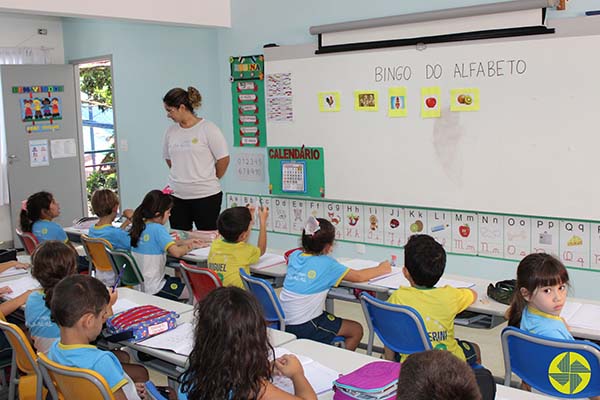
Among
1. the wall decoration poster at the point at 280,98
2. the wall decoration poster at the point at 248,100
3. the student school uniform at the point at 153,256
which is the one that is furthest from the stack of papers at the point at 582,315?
the wall decoration poster at the point at 248,100

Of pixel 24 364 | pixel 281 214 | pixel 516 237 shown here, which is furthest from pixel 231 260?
pixel 281 214

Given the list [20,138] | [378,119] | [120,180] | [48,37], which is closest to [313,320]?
[378,119]

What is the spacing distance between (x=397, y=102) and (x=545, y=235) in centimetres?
145

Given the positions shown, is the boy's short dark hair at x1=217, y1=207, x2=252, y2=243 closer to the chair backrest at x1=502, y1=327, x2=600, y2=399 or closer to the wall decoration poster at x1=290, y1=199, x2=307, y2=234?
the chair backrest at x1=502, y1=327, x2=600, y2=399

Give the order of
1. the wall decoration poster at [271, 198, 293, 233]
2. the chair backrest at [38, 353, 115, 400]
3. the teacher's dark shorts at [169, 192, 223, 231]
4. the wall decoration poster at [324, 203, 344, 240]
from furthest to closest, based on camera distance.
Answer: the wall decoration poster at [271, 198, 293, 233]
the wall decoration poster at [324, 203, 344, 240]
the teacher's dark shorts at [169, 192, 223, 231]
the chair backrest at [38, 353, 115, 400]

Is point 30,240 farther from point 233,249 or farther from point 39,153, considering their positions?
point 39,153

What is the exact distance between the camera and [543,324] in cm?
261

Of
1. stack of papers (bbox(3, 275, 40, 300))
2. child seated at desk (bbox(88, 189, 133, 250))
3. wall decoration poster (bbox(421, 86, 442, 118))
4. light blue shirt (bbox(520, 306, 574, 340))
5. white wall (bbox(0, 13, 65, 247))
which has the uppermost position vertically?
white wall (bbox(0, 13, 65, 247))

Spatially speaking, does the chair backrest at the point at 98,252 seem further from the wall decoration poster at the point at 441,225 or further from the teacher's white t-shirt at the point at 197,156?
the wall decoration poster at the point at 441,225

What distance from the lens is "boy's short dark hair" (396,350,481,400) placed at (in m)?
1.46

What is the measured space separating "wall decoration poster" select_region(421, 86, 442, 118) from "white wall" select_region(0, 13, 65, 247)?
5461 mm

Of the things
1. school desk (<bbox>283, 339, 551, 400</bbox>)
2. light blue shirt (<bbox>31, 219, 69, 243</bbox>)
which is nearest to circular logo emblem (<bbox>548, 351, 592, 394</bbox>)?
school desk (<bbox>283, 339, 551, 400</bbox>)

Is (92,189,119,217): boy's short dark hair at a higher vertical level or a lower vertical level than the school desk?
higher

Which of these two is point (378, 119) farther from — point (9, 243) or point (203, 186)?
point (9, 243)
